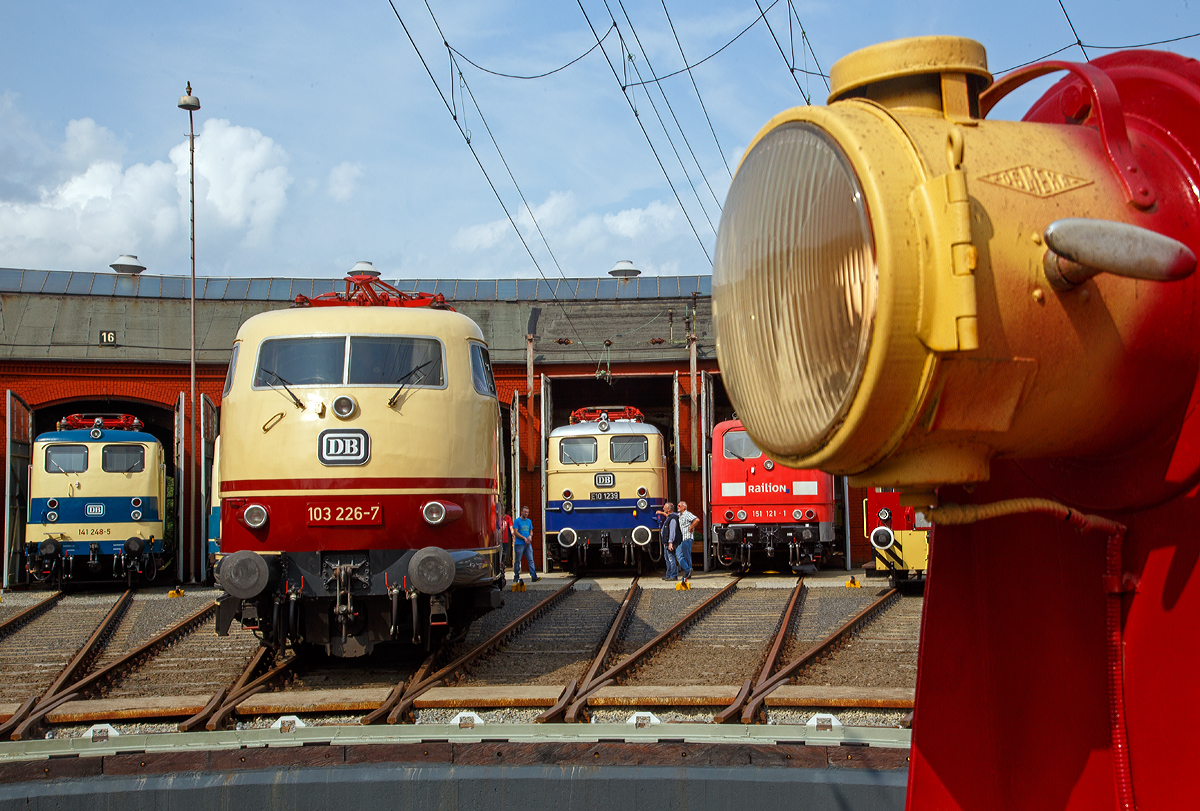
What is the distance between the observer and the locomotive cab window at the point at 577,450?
63.2ft

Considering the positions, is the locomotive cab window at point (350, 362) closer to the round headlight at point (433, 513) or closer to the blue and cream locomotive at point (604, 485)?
the round headlight at point (433, 513)

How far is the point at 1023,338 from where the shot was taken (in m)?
1.17

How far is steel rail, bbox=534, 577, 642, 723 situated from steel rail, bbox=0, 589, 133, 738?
367 centimetres

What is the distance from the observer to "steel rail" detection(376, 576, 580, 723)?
6.99 m

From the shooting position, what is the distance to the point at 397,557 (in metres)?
7.83

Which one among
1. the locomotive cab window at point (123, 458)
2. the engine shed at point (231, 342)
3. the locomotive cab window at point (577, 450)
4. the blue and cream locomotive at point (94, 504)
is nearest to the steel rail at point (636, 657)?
the locomotive cab window at point (577, 450)

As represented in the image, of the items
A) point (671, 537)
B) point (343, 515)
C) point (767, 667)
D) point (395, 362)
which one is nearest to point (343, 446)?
point (343, 515)

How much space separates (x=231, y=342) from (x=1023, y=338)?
2343 centimetres

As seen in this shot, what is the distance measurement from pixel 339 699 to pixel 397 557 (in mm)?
1156

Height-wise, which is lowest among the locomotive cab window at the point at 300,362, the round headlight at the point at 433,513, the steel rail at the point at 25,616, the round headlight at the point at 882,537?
the steel rail at the point at 25,616

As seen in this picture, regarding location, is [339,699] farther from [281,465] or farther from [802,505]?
[802,505]

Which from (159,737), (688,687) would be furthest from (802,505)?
(159,737)

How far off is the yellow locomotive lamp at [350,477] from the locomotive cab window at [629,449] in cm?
1064

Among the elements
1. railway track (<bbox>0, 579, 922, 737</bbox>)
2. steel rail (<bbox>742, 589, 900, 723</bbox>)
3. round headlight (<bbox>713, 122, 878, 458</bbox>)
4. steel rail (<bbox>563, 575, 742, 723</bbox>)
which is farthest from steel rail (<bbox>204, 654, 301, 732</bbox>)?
round headlight (<bbox>713, 122, 878, 458</bbox>)
